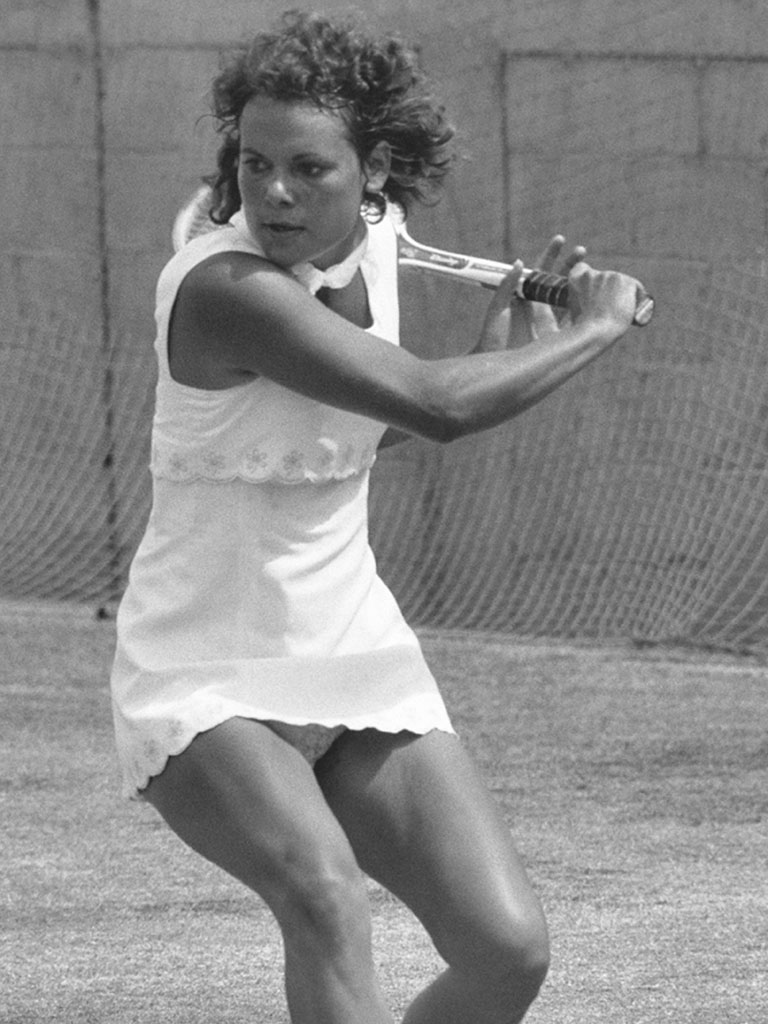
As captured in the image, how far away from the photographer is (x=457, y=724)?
7.08 meters

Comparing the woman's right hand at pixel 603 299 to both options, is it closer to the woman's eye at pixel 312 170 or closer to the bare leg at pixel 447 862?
the woman's eye at pixel 312 170

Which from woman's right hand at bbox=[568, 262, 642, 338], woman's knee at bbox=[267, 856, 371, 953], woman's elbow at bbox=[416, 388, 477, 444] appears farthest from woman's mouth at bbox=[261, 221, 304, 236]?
woman's knee at bbox=[267, 856, 371, 953]

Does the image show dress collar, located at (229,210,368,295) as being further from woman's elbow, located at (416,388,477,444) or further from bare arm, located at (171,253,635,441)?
woman's elbow, located at (416,388,477,444)

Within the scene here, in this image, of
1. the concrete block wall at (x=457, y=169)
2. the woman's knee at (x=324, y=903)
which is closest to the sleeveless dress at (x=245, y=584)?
the woman's knee at (x=324, y=903)

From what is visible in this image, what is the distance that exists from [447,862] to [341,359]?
25.7 inches

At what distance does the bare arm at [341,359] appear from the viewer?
A: 3193mm

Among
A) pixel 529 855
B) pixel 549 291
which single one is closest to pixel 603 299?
pixel 549 291

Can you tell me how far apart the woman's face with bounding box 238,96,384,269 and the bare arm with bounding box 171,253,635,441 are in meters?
0.05

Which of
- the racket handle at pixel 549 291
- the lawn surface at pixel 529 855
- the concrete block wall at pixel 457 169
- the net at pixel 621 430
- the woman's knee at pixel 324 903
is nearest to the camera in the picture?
the woman's knee at pixel 324 903

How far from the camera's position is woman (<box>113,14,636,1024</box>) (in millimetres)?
3191

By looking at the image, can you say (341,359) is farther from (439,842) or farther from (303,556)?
(439,842)

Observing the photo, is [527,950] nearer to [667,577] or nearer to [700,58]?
[667,577]

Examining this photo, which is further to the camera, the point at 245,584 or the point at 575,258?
the point at 575,258

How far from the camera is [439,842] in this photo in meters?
3.22
